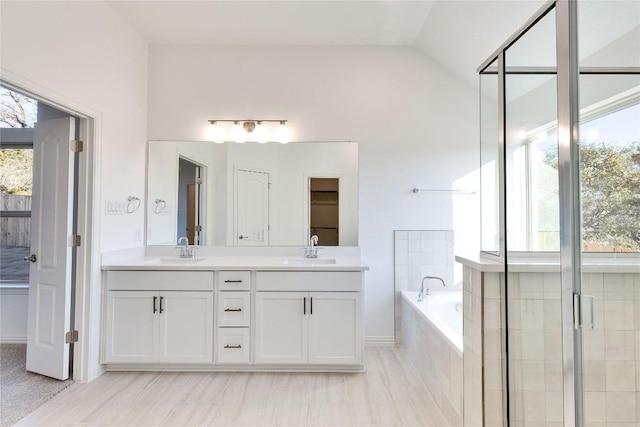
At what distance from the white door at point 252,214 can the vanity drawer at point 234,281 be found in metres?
0.63

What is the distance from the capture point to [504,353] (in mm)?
1545

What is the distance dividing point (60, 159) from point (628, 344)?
352 centimetres

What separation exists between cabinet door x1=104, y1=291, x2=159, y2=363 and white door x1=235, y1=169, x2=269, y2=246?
936 mm

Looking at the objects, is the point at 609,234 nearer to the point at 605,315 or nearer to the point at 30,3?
the point at 605,315

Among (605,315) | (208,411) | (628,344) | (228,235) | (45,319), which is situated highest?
(228,235)

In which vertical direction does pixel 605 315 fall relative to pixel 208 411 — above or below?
above

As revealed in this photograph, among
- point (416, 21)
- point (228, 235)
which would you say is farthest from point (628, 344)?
point (228, 235)

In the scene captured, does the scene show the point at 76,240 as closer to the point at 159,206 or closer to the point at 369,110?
A: the point at 159,206

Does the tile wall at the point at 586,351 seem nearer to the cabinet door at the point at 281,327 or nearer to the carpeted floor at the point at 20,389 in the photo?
the cabinet door at the point at 281,327

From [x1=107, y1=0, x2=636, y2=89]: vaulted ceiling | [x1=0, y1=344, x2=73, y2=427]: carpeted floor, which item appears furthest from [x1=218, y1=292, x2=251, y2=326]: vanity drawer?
[x1=107, y1=0, x2=636, y2=89]: vaulted ceiling

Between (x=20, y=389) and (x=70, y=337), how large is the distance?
41 centimetres

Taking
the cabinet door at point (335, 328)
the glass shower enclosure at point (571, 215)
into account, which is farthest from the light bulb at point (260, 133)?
the glass shower enclosure at point (571, 215)

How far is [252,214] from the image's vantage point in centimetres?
317

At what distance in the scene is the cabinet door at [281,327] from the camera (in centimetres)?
250
